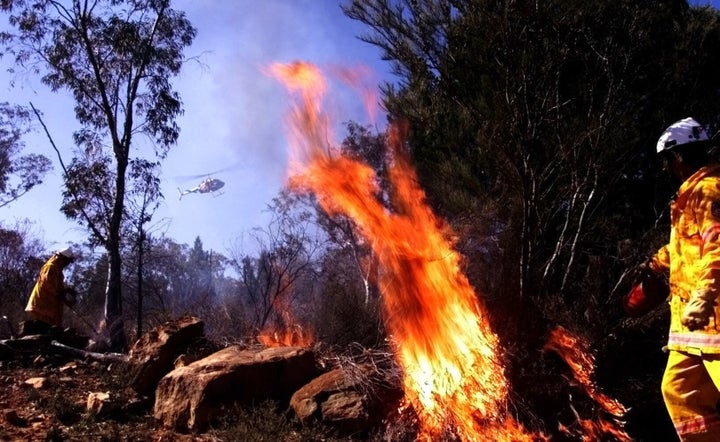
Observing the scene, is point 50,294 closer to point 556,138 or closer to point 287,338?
point 287,338

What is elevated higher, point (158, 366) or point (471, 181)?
point (471, 181)

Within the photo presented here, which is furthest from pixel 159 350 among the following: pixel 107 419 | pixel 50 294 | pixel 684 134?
pixel 684 134

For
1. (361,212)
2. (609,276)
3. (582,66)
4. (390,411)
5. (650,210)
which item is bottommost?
→ (390,411)

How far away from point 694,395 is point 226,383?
13.2 ft

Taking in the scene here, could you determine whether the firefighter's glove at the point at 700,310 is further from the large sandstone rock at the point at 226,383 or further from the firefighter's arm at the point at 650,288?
the large sandstone rock at the point at 226,383

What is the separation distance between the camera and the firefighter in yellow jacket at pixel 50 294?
8.92 meters

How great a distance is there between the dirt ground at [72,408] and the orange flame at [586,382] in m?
3.36

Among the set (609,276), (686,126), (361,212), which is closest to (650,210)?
(609,276)

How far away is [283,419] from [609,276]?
13.5 feet

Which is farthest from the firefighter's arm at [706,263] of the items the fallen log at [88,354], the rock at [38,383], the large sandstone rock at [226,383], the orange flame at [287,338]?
the rock at [38,383]

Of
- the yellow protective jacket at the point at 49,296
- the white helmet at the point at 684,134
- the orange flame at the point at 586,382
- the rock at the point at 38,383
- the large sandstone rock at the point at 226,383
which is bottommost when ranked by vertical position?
the orange flame at the point at 586,382

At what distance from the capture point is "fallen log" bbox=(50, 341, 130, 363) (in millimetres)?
7442

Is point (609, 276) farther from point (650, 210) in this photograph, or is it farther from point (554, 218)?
point (650, 210)

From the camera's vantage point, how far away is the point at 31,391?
603cm
